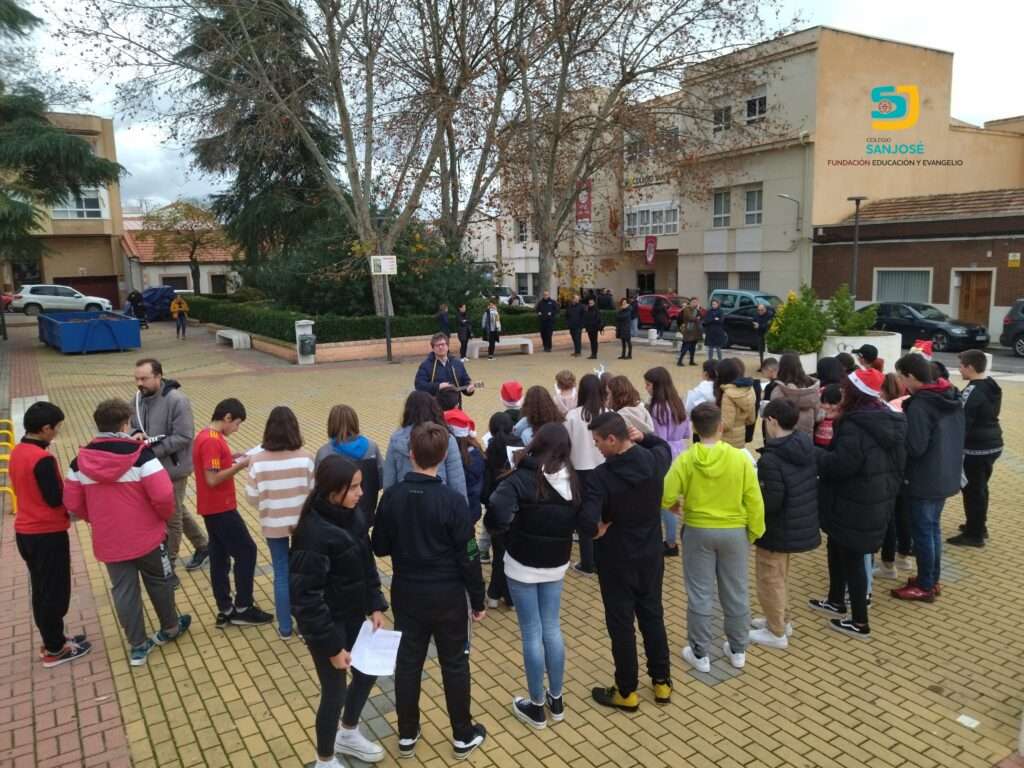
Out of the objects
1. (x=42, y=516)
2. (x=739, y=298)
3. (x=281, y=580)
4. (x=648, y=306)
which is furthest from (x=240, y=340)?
(x=281, y=580)

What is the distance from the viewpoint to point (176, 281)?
45.5 m

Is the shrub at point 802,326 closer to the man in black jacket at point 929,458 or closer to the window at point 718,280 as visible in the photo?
the man in black jacket at point 929,458

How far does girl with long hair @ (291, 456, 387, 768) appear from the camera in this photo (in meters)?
3.17

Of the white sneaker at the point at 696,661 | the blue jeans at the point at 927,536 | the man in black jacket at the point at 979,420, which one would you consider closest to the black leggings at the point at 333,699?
the white sneaker at the point at 696,661

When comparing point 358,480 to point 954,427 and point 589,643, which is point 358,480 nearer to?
point 589,643

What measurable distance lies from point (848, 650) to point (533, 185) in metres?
19.8

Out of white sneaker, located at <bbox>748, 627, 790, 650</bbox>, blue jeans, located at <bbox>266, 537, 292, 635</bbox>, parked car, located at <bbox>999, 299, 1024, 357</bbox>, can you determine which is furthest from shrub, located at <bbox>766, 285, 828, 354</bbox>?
blue jeans, located at <bbox>266, 537, 292, 635</bbox>

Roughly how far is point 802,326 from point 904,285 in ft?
49.0

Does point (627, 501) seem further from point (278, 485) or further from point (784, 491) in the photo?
point (278, 485)

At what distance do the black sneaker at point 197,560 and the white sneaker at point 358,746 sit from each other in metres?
3.14

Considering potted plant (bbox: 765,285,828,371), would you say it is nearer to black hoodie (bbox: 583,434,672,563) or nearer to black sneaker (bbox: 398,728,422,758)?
black hoodie (bbox: 583,434,672,563)

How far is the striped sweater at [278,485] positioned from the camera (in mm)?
4590

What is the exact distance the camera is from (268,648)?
4.98 m

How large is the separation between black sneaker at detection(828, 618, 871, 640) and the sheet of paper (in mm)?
3291
